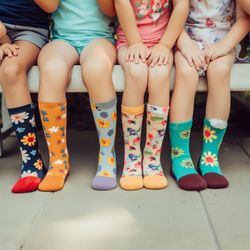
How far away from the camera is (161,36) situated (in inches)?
77.5

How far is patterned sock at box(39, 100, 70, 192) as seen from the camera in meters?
1.82

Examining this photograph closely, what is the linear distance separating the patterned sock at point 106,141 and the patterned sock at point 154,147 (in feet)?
0.47

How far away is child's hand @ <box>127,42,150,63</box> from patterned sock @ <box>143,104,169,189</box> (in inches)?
7.8

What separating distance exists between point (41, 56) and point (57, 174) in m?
0.51

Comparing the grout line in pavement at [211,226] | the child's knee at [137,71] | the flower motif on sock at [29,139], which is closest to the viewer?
the grout line in pavement at [211,226]

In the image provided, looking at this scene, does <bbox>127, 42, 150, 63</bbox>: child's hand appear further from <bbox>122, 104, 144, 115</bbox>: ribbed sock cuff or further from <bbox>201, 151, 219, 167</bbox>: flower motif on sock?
<bbox>201, 151, 219, 167</bbox>: flower motif on sock

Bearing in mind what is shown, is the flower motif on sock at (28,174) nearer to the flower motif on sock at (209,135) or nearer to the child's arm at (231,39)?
the flower motif on sock at (209,135)

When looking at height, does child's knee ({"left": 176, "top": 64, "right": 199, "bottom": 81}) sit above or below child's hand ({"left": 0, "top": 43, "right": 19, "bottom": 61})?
below

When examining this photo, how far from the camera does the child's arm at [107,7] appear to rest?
192 cm

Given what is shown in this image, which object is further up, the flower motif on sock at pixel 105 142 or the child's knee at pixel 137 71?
the child's knee at pixel 137 71

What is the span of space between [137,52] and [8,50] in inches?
21.5

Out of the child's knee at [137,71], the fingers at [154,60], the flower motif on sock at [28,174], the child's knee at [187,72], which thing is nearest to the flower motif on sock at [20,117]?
the flower motif on sock at [28,174]

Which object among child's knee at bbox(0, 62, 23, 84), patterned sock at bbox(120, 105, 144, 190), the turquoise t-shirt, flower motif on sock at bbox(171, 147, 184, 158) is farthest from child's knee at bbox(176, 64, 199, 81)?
child's knee at bbox(0, 62, 23, 84)

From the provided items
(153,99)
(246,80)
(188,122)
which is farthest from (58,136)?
(246,80)
